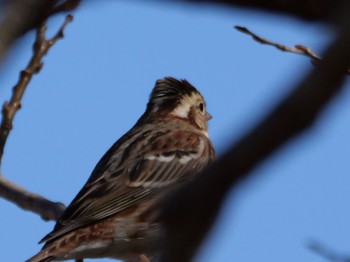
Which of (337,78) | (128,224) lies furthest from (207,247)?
(128,224)

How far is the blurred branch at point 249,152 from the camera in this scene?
4.55 feet

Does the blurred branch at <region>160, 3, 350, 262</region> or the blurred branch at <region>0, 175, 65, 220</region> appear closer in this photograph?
the blurred branch at <region>160, 3, 350, 262</region>

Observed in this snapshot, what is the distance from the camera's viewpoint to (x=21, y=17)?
65.9 inches

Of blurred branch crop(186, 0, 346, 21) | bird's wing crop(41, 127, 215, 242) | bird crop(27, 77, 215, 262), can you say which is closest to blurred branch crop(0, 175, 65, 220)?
bird crop(27, 77, 215, 262)

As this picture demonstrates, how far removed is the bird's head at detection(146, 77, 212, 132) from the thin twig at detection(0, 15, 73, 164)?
3557 mm

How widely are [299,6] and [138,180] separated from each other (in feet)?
19.5

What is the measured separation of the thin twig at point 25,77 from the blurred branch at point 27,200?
39 cm

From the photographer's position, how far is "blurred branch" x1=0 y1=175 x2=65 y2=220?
5859mm

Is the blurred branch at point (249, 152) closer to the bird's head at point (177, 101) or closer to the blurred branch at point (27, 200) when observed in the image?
the blurred branch at point (27, 200)

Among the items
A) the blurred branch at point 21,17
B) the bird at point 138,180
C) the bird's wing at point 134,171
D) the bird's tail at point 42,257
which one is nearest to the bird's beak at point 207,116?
the bird at point 138,180

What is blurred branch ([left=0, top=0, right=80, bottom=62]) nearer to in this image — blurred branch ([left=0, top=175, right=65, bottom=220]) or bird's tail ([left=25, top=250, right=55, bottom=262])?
blurred branch ([left=0, top=175, right=65, bottom=220])

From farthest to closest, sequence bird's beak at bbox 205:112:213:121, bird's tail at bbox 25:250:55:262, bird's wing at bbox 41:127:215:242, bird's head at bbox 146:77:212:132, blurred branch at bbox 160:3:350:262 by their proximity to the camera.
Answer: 1. bird's beak at bbox 205:112:213:121
2. bird's head at bbox 146:77:212:132
3. bird's wing at bbox 41:127:215:242
4. bird's tail at bbox 25:250:55:262
5. blurred branch at bbox 160:3:350:262

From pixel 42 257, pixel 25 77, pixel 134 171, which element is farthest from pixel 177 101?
pixel 25 77

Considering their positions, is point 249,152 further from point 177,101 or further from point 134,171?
point 177,101
